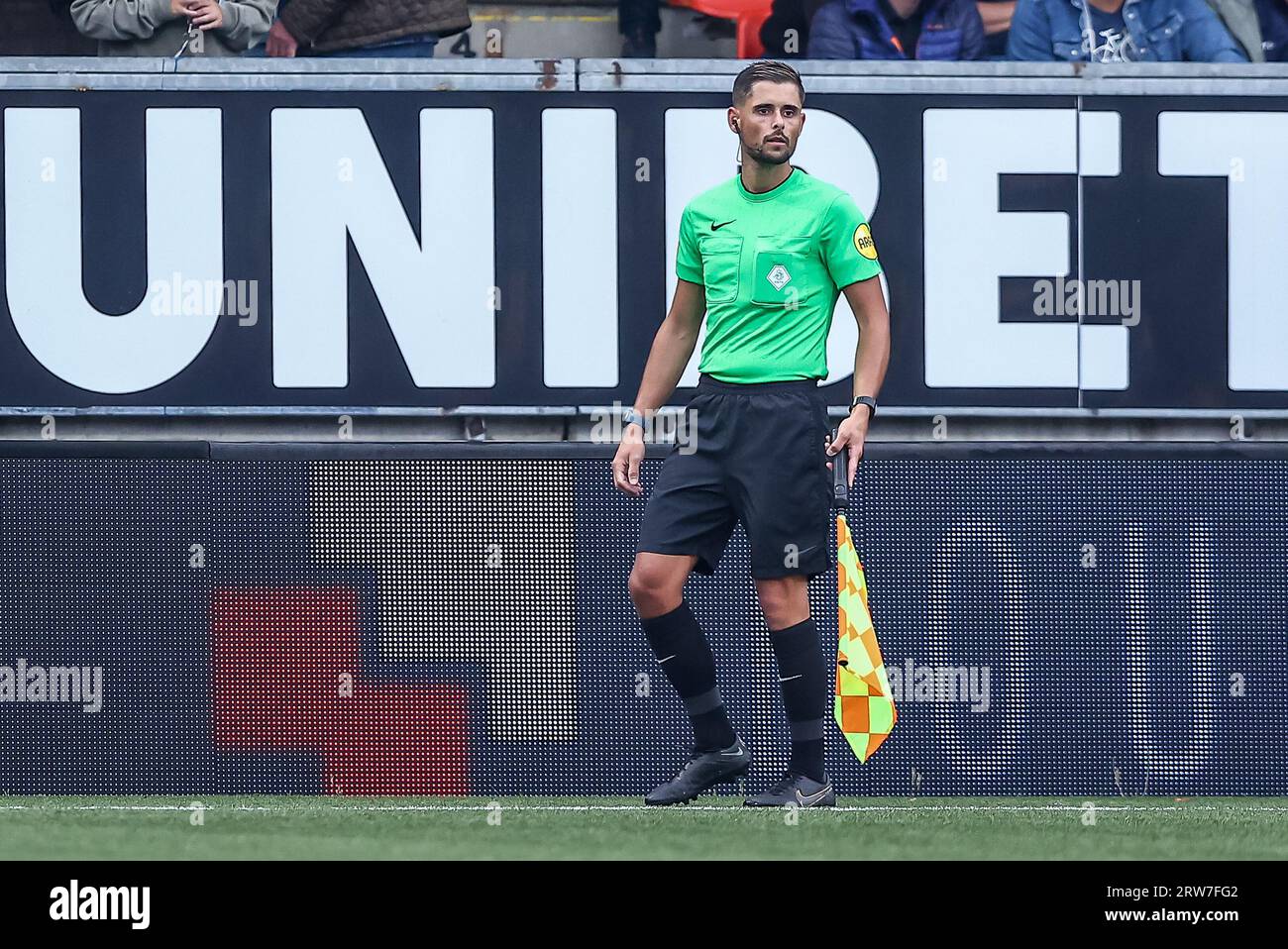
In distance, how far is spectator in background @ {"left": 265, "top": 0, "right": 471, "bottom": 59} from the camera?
8.76 m

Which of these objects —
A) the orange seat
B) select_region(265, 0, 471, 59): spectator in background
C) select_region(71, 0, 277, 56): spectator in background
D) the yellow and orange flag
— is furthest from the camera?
the orange seat

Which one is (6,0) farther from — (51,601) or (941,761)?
(941,761)

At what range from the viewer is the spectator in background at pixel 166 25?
28.2 feet

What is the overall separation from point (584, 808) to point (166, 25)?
11.1 ft

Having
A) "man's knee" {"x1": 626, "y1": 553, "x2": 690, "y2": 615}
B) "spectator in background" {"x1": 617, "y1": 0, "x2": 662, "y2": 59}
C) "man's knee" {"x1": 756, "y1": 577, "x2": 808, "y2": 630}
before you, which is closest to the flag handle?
"man's knee" {"x1": 756, "y1": 577, "x2": 808, "y2": 630}

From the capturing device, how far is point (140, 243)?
839 cm

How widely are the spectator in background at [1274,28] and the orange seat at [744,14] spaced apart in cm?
193

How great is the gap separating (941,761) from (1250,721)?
3.49 ft

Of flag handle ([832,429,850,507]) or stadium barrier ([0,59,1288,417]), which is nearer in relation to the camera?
flag handle ([832,429,850,507])

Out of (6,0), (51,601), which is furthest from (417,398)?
(6,0)

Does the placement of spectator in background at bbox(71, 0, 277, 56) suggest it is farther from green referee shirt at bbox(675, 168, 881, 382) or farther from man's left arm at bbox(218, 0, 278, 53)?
green referee shirt at bbox(675, 168, 881, 382)
